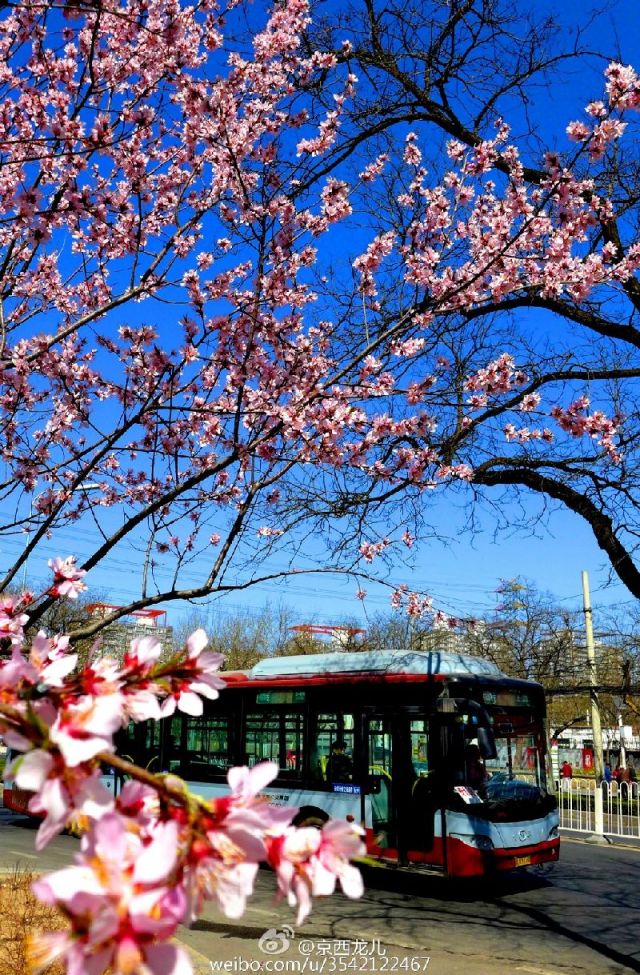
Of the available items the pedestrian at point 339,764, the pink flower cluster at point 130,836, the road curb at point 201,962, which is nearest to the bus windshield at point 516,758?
the pedestrian at point 339,764

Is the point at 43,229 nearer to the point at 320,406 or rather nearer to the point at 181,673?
the point at 320,406

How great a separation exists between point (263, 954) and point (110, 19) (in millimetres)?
7752

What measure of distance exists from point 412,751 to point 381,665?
1.25 metres

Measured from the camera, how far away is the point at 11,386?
662 centimetres

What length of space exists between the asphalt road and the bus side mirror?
69.9 inches

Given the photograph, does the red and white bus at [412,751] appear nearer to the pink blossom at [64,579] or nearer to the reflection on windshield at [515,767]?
the reflection on windshield at [515,767]

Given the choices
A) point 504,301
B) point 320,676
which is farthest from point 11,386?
point 320,676

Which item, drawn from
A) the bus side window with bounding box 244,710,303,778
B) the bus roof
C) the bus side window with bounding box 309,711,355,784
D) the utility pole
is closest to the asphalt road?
the bus side window with bounding box 309,711,355,784

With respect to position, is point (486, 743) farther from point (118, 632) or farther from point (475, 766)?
point (118, 632)

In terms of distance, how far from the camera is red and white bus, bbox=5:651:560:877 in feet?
34.3

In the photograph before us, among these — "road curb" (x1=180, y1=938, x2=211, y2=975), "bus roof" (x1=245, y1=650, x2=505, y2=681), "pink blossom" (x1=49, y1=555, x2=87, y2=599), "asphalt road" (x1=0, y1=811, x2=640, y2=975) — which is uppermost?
"pink blossom" (x1=49, y1=555, x2=87, y2=599)

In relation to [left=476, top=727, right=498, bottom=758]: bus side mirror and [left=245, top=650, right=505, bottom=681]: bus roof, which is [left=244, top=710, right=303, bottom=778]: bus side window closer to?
[left=245, top=650, right=505, bottom=681]: bus roof

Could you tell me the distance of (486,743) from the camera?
35.2 ft

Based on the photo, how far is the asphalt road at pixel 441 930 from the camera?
6.79 m
